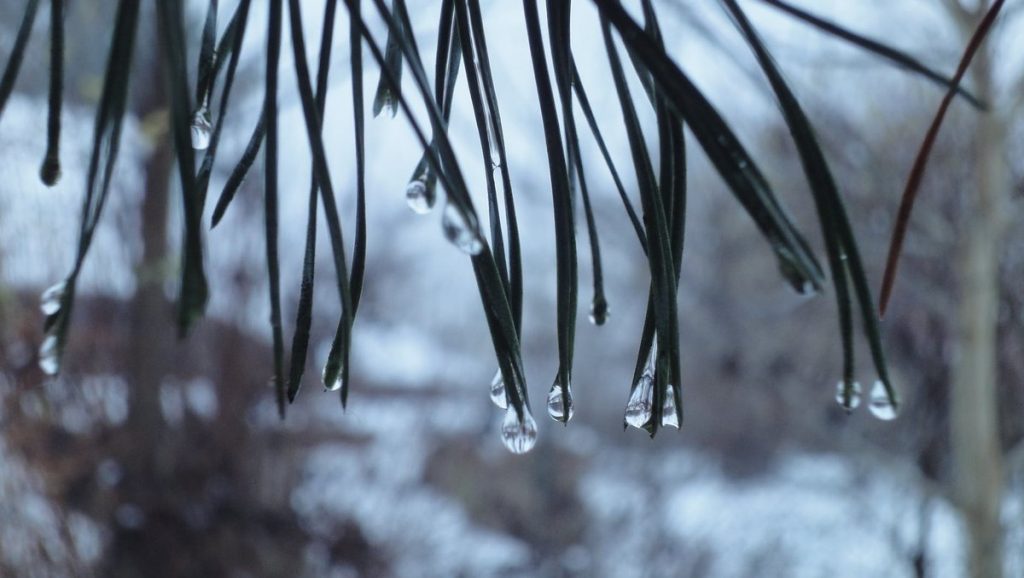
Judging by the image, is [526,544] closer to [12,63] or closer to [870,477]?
[870,477]

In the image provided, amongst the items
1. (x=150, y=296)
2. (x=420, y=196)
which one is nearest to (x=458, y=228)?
(x=420, y=196)

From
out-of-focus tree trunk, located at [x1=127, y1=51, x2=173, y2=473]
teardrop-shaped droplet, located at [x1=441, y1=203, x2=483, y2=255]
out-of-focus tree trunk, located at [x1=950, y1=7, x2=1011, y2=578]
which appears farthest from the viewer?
out-of-focus tree trunk, located at [x1=127, y1=51, x2=173, y2=473]

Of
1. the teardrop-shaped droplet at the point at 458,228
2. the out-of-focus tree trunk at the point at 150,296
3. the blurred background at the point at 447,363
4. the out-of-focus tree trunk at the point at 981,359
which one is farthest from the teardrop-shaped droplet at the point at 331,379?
the out-of-focus tree trunk at the point at 150,296

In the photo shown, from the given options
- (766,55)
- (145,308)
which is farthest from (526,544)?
(766,55)

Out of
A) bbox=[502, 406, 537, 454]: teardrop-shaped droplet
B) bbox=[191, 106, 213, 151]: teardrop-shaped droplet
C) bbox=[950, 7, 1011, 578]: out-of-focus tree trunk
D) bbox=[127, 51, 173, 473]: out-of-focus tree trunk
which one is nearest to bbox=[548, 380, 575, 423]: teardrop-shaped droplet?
bbox=[502, 406, 537, 454]: teardrop-shaped droplet

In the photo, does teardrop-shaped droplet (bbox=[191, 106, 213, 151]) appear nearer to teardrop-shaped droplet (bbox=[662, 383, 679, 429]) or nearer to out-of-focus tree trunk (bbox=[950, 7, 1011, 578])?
teardrop-shaped droplet (bbox=[662, 383, 679, 429])

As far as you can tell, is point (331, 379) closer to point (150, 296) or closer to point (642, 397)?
point (642, 397)
